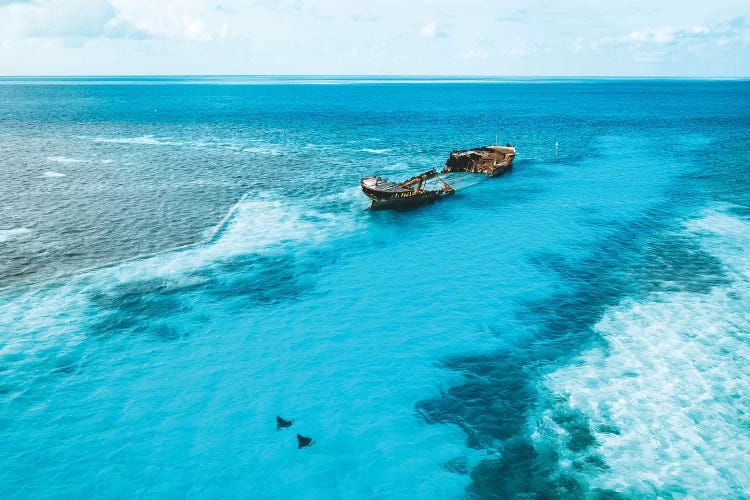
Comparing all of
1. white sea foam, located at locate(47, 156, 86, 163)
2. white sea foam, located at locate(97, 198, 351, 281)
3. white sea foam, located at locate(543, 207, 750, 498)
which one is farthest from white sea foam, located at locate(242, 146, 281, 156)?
white sea foam, located at locate(543, 207, 750, 498)

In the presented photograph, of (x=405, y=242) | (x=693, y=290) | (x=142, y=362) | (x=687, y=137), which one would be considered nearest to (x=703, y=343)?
(x=693, y=290)

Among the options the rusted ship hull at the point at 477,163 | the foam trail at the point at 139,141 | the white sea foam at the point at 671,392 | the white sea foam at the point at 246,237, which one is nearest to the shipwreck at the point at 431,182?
the rusted ship hull at the point at 477,163

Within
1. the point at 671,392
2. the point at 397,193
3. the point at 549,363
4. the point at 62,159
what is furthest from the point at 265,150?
the point at 671,392

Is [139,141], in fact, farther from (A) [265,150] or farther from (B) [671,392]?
(B) [671,392]

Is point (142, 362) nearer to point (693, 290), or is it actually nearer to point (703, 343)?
point (703, 343)

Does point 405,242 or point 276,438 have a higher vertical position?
point 405,242

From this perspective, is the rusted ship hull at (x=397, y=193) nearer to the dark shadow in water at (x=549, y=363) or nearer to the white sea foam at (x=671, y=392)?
the dark shadow in water at (x=549, y=363)

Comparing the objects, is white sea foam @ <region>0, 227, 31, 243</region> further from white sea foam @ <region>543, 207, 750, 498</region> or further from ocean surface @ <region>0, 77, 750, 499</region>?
white sea foam @ <region>543, 207, 750, 498</region>

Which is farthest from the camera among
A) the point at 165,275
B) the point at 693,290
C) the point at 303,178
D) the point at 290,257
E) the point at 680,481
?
the point at 303,178
